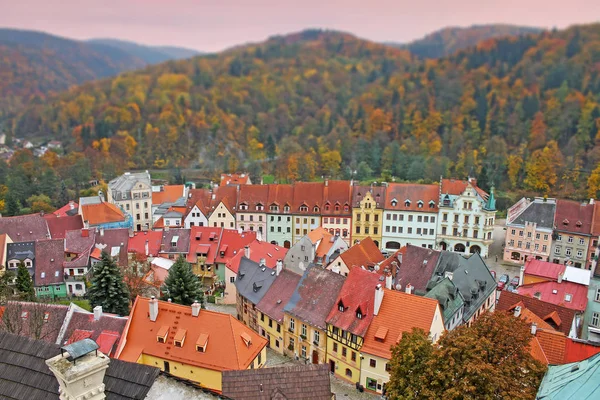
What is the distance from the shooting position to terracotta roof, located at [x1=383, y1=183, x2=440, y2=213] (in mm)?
63625

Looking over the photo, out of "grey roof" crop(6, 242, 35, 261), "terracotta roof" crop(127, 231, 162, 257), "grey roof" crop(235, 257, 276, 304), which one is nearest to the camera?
"grey roof" crop(235, 257, 276, 304)

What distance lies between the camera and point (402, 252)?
4384 centimetres

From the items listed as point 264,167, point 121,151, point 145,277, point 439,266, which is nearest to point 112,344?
point 145,277

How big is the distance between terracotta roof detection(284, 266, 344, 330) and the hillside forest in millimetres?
61351

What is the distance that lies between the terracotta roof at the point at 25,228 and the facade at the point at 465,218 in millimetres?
50522

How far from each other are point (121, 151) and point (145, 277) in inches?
3417

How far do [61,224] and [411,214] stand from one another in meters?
45.6

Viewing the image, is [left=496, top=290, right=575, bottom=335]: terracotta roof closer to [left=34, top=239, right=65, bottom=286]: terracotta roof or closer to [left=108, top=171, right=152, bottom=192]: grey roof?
[left=34, top=239, right=65, bottom=286]: terracotta roof

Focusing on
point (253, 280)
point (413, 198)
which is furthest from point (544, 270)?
point (253, 280)

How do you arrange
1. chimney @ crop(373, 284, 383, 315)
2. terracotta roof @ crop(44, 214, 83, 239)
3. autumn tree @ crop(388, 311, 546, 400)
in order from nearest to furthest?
autumn tree @ crop(388, 311, 546, 400) → chimney @ crop(373, 284, 383, 315) → terracotta roof @ crop(44, 214, 83, 239)

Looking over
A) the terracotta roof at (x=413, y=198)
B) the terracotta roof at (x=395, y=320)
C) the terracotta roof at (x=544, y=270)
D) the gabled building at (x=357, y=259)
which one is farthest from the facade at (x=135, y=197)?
the terracotta roof at (x=544, y=270)

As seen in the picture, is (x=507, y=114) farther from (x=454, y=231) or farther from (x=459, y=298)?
(x=459, y=298)

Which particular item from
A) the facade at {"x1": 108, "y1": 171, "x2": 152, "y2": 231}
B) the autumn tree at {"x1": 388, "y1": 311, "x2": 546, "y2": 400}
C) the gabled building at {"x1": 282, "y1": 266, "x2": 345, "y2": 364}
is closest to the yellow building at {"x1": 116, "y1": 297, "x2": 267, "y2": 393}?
the gabled building at {"x1": 282, "y1": 266, "x2": 345, "y2": 364}

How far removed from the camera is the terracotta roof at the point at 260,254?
150 feet
